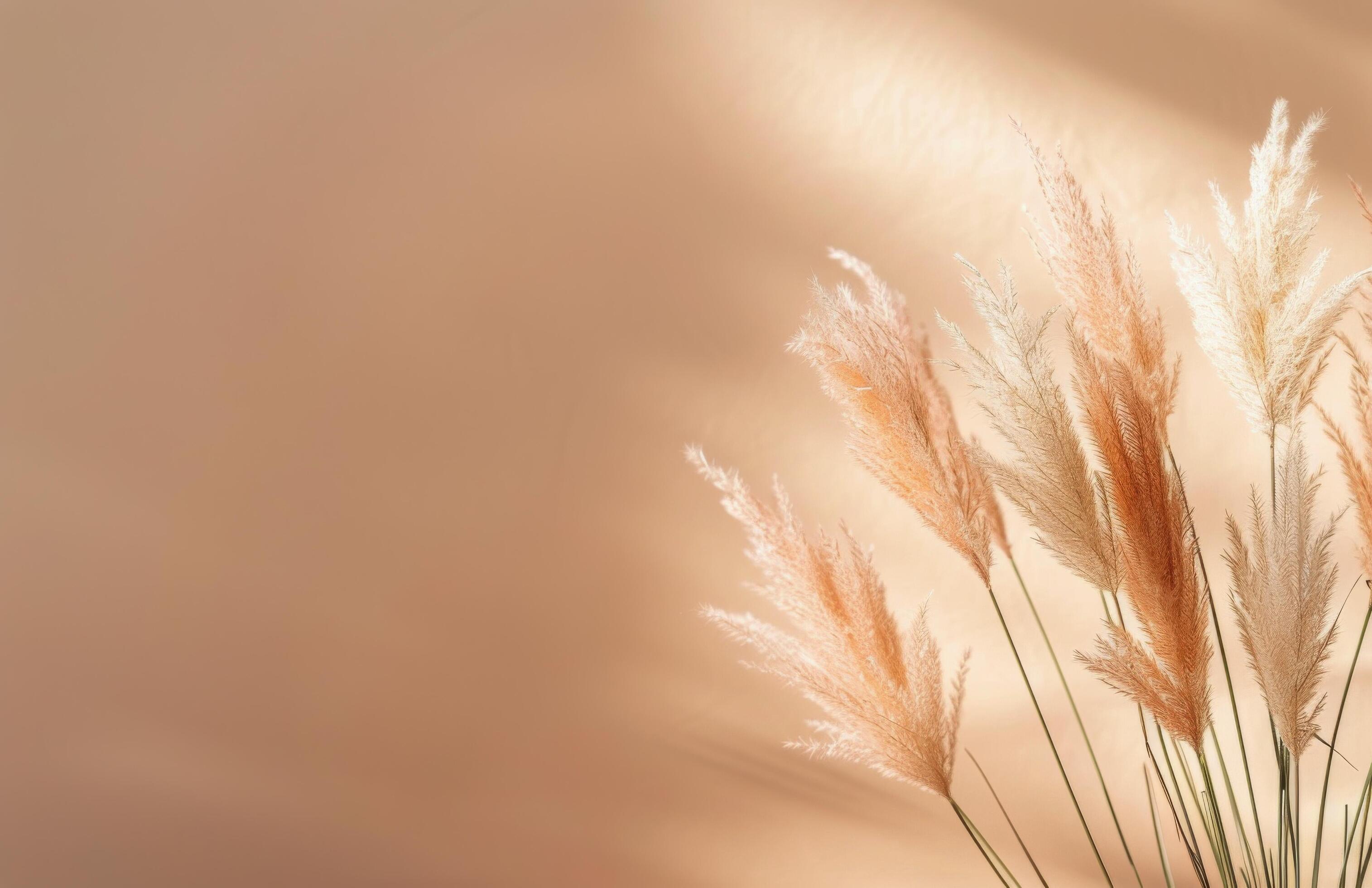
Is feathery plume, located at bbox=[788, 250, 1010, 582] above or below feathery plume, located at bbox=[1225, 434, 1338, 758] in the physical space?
above

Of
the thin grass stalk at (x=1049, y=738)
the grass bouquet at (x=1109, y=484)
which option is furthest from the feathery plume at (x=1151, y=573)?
the thin grass stalk at (x=1049, y=738)

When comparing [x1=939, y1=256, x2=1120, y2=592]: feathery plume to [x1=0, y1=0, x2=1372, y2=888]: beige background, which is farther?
[x1=0, y1=0, x2=1372, y2=888]: beige background

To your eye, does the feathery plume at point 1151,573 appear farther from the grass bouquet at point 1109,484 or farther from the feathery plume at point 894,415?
the feathery plume at point 894,415

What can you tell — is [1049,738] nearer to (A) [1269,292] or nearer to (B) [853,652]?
(B) [853,652]

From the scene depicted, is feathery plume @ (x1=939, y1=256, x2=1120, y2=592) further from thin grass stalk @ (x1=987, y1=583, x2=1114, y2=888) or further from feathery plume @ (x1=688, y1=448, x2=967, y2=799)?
feathery plume @ (x1=688, y1=448, x2=967, y2=799)

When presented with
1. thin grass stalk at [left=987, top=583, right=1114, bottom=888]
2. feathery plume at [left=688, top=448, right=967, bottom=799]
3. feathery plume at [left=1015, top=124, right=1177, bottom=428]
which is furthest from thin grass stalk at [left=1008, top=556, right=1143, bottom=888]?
feathery plume at [left=1015, top=124, right=1177, bottom=428]

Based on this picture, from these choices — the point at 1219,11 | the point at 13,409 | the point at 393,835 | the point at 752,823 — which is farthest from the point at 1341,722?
the point at 13,409

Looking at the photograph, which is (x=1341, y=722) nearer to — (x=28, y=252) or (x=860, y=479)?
(x=860, y=479)
